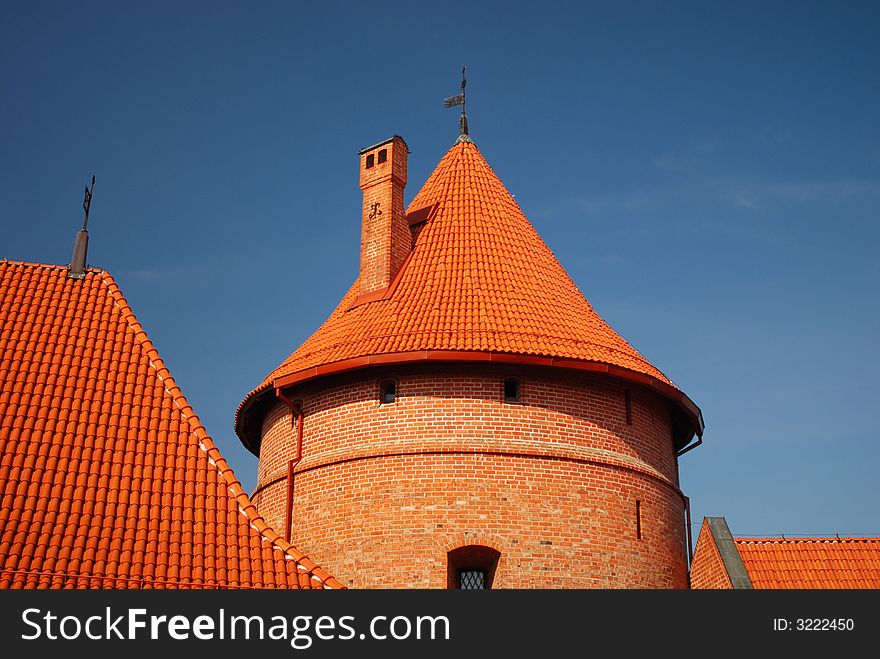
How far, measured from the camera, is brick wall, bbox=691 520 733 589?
14320 mm

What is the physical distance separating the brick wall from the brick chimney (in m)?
5.78

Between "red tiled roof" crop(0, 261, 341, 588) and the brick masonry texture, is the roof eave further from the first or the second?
"red tiled roof" crop(0, 261, 341, 588)

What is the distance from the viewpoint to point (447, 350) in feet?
44.2

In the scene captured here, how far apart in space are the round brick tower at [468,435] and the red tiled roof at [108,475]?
3034 millimetres

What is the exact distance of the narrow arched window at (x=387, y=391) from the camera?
551 inches

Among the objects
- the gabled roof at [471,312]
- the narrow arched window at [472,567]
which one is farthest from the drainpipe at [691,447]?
the narrow arched window at [472,567]

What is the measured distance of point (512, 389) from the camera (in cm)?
1402

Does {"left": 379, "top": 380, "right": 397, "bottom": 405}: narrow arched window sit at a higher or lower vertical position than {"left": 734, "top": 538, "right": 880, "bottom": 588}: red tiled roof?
higher

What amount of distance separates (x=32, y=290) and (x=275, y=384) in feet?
11.7

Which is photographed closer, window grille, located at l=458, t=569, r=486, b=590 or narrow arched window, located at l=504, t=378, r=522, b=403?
window grille, located at l=458, t=569, r=486, b=590

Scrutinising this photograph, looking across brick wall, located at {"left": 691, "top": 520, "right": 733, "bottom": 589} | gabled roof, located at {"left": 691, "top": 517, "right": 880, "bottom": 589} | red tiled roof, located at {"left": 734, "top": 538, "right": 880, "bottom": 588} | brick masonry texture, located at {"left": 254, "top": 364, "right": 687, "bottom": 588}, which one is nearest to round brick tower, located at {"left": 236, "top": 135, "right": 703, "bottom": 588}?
brick masonry texture, located at {"left": 254, "top": 364, "right": 687, "bottom": 588}

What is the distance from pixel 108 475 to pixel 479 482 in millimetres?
4761

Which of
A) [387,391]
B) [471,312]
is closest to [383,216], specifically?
[471,312]
